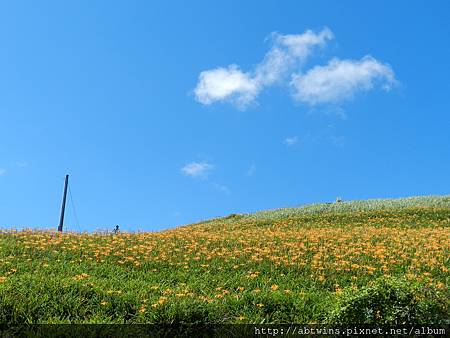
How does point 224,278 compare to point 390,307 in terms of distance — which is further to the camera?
point 224,278

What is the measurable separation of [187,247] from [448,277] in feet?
28.7

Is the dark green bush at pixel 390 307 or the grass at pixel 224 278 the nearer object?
the dark green bush at pixel 390 307

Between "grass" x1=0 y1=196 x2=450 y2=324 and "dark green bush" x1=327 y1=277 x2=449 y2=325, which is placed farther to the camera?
"grass" x1=0 y1=196 x2=450 y2=324

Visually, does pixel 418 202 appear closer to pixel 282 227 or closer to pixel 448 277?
pixel 282 227

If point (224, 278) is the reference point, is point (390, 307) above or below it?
below

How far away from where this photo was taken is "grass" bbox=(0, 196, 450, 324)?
31.0 ft

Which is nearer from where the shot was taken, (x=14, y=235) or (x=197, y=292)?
(x=197, y=292)

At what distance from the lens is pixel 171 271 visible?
15.0 meters

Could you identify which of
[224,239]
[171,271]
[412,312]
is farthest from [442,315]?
[224,239]

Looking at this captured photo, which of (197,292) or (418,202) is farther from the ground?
(418,202)

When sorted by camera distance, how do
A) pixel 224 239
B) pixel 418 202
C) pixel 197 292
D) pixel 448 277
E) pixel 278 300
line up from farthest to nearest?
pixel 418 202 < pixel 224 239 < pixel 448 277 < pixel 197 292 < pixel 278 300

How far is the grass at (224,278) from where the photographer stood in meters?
9.44

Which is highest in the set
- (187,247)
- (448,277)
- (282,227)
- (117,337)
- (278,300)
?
(282,227)

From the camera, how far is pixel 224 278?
1383cm
